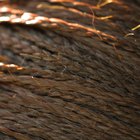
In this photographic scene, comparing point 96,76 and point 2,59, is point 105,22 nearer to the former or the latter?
point 96,76

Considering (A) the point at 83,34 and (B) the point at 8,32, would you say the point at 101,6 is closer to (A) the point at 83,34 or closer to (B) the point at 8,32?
(A) the point at 83,34

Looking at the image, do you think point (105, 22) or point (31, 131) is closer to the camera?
Result: point (105, 22)

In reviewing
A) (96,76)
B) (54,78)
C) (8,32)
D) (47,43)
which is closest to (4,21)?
(8,32)

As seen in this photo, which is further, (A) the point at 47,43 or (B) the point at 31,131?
(B) the point at 31,131

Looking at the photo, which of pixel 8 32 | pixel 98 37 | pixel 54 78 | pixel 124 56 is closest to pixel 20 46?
pixel 8 32

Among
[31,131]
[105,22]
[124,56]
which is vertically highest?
[105,22]

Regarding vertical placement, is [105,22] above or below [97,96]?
above
